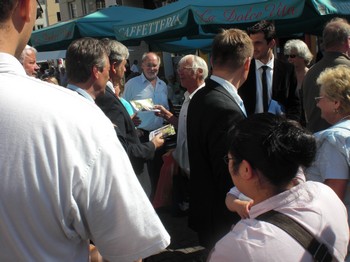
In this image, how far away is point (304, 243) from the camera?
135 centimetres

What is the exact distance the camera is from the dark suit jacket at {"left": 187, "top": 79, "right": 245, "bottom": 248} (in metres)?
2.56

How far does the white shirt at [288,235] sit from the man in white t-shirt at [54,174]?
0.38m

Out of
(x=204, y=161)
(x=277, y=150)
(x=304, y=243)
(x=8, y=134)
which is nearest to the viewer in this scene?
(x=8, y=134)

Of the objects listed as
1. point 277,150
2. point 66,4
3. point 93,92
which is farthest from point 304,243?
point 66,4

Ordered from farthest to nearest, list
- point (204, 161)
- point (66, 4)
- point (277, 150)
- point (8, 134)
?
point (66, 4) → point (204, 161) → point (277, 150) → point (8, 134)

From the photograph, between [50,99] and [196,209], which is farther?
[196,209]

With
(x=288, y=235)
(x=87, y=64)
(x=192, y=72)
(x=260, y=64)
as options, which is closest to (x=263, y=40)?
(x=260, y=64)

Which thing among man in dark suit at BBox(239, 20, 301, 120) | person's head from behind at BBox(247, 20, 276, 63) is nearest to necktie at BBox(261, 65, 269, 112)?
man in dark suit at BBox(239, 20, 301, 120)

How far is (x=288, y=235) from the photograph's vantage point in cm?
134

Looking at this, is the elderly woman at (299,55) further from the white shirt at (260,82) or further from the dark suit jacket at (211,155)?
the dark suit jacket at (211,155)

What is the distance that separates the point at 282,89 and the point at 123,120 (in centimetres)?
187

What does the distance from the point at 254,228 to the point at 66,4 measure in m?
29.1

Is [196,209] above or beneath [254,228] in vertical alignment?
beneath

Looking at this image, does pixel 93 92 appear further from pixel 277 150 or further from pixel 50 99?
pixel 50 99
